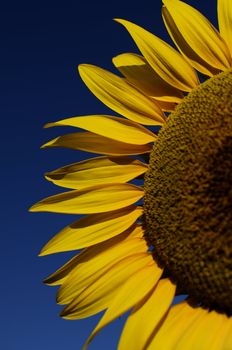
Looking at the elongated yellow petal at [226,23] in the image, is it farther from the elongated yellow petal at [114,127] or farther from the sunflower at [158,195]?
the elongated yellow petal at [114,127]

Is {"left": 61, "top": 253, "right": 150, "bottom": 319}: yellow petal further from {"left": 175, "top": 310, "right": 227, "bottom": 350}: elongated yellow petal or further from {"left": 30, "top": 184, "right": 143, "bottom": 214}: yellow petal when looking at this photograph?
{"left": 175, "top": 310, "right": 227, "bottom": 350}: elongated yellow petal

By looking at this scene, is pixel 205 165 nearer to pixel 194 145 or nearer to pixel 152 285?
pixel 194 145

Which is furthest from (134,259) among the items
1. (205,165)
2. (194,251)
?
(205,165)

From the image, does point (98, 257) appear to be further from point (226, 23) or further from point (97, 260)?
point (226, 23)

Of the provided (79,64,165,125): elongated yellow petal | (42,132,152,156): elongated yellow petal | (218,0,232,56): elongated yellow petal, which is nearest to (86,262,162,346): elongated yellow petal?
(42,132,152,156): elongated yellow petal

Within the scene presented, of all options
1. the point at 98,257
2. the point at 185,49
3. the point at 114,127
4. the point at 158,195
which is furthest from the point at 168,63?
the point at 98,257

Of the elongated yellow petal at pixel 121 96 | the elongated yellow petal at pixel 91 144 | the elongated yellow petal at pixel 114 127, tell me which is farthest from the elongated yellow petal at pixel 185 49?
the elongated yellow petal at pixel 91 144
